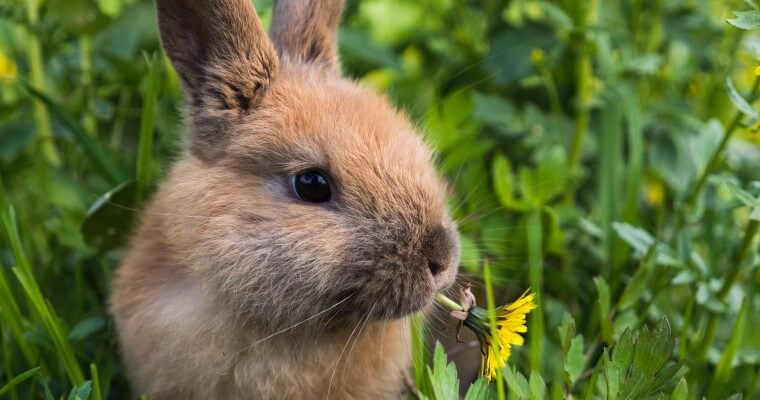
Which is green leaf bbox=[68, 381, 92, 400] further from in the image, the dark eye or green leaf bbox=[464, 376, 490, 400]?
green leaf bbox=[464, 376, 490, 400]

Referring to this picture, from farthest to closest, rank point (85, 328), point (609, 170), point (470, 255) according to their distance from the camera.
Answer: point (609, 170) < point (470, 255) < point (85, 328)

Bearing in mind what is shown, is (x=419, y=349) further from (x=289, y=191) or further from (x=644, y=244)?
(x=644, y=244)

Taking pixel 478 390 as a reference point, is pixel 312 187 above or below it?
above

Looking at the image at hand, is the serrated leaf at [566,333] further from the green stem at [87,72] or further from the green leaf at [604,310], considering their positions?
the green stem at [87,72]

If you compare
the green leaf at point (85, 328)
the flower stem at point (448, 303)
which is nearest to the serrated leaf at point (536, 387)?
the flower stem at point (448, 303)

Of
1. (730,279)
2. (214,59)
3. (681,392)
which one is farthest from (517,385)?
(214,59)

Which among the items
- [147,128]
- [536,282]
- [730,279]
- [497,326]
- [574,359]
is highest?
[147,128]

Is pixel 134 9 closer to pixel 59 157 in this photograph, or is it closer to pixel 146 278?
pixel 59 157
